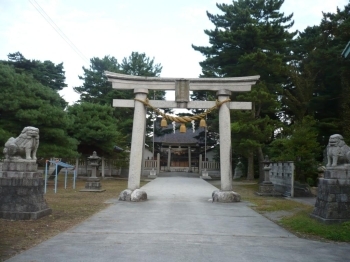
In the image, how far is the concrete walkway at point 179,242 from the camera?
5492 mm

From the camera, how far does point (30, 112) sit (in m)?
17.2

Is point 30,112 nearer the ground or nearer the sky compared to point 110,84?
nearer the ground

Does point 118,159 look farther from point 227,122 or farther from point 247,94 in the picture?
point 227,122

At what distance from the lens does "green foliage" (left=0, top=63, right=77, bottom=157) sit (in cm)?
1677

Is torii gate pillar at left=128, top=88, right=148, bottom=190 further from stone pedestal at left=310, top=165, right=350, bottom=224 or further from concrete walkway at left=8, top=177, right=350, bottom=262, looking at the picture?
stone pedestal at left=310, top=165, right=350, bottom=224

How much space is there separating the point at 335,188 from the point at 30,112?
14.2 meters

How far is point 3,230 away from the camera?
286 inches

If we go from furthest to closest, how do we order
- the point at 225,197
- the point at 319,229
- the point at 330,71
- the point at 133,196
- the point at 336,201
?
the point at 330,71, the point at 225,197, the point at 133,196, the point at 336,201, the point at 319,229

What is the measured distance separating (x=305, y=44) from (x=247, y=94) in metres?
7.81

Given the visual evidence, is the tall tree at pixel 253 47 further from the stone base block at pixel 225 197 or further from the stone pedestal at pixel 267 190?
the stone base block at pixel 225 197

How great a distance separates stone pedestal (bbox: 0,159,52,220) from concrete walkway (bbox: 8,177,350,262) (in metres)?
1.42

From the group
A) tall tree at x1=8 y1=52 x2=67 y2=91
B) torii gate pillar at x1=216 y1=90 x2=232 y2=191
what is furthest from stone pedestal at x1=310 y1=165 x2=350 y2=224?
tall tree at x1=8 y1=52 x2=67 y2=91

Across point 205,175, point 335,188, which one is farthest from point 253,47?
point 335,188

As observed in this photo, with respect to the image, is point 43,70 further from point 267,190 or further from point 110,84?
point 267,190
